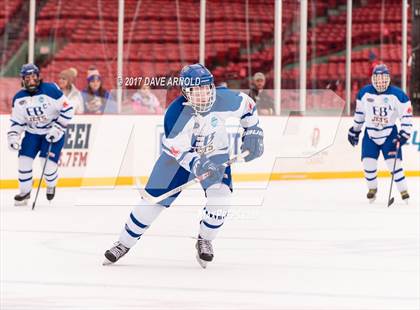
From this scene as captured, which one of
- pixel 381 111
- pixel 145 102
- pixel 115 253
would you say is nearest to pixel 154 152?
pixel 145 102

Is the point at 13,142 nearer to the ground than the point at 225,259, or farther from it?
farther from it

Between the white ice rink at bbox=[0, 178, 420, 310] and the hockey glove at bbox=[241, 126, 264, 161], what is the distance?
58 cm

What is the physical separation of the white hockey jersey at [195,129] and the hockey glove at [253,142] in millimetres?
99

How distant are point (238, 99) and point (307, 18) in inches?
333

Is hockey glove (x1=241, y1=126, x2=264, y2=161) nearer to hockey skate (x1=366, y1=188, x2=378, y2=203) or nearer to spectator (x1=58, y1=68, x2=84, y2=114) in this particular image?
hockey skate (x1=366, y1=188, x2=378, y2=203)

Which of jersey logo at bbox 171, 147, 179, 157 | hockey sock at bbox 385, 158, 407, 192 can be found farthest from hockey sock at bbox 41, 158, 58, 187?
jersey logo at bbox 171, 147, 179, 157

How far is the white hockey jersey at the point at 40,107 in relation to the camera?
832cm

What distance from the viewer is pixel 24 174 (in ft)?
28.0

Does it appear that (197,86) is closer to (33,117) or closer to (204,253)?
(204,253)

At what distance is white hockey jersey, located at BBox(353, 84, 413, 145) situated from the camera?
8.91 metres

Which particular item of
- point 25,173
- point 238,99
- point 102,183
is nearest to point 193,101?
point 238,99

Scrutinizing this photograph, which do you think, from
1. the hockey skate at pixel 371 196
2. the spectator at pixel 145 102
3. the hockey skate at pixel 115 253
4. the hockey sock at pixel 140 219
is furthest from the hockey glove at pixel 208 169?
the spectator at pixel 145 102

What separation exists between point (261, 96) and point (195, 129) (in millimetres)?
7409

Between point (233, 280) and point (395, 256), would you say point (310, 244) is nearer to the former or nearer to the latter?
point (395, 256)
